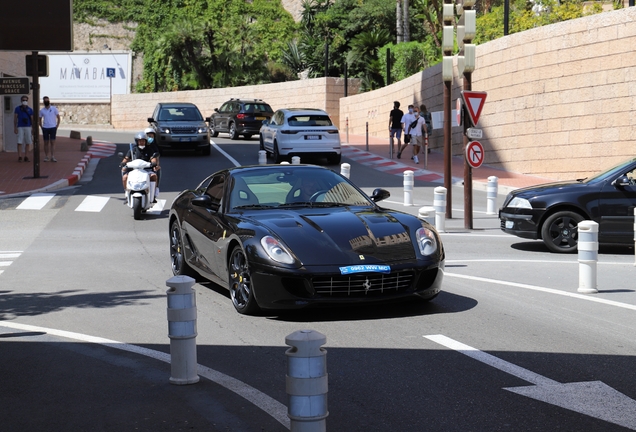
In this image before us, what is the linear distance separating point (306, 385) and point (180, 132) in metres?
28.2

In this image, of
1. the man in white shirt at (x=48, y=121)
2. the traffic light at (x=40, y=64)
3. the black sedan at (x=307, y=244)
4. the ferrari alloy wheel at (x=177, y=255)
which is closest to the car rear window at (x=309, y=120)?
the man in white shirt at (x=48, y=121)

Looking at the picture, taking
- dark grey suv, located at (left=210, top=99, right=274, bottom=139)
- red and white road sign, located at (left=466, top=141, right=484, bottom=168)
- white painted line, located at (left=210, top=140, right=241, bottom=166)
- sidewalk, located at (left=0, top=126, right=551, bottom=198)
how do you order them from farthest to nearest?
1. dark grey suv, located at (left=210, top=99, right=274, bottom=139)
2. white painted line, located at (left=210, top=140, right=241, bottom=166)
3. sidewalk, located at (left=0, top=126, right=551, bottom=198)
4. red and white road sign, located at (left=466, top=141, right=484, bottom=168)

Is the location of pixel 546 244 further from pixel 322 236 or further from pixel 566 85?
pixel 566 85

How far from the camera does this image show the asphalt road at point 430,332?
5.77m

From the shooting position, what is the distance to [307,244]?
8445 millimetres

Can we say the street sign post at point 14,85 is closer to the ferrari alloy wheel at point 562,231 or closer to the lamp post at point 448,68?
the lamp post at point 448,68

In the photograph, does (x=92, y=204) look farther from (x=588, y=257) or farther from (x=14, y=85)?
(x=588, y=257)

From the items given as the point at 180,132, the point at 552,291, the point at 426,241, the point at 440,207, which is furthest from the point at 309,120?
the point at 426,241

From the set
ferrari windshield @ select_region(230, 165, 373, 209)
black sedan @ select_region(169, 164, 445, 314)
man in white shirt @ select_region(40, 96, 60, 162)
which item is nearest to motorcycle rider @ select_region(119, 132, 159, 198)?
black sedan @ select_region(169, 164, 445, 314)

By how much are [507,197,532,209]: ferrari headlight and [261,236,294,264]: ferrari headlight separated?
20.7 ft

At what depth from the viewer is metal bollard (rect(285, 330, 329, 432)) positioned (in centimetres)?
449

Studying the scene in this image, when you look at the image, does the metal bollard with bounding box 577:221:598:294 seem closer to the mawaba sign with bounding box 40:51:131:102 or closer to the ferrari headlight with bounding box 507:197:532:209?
the ferrari headlight with bounding box 507:197:532:209

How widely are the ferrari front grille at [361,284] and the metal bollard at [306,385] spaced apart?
373 centimetres

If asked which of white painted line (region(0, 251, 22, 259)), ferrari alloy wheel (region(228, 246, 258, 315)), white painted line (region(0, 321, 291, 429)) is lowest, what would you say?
white painted line (region(0, 321, 291, 429))
